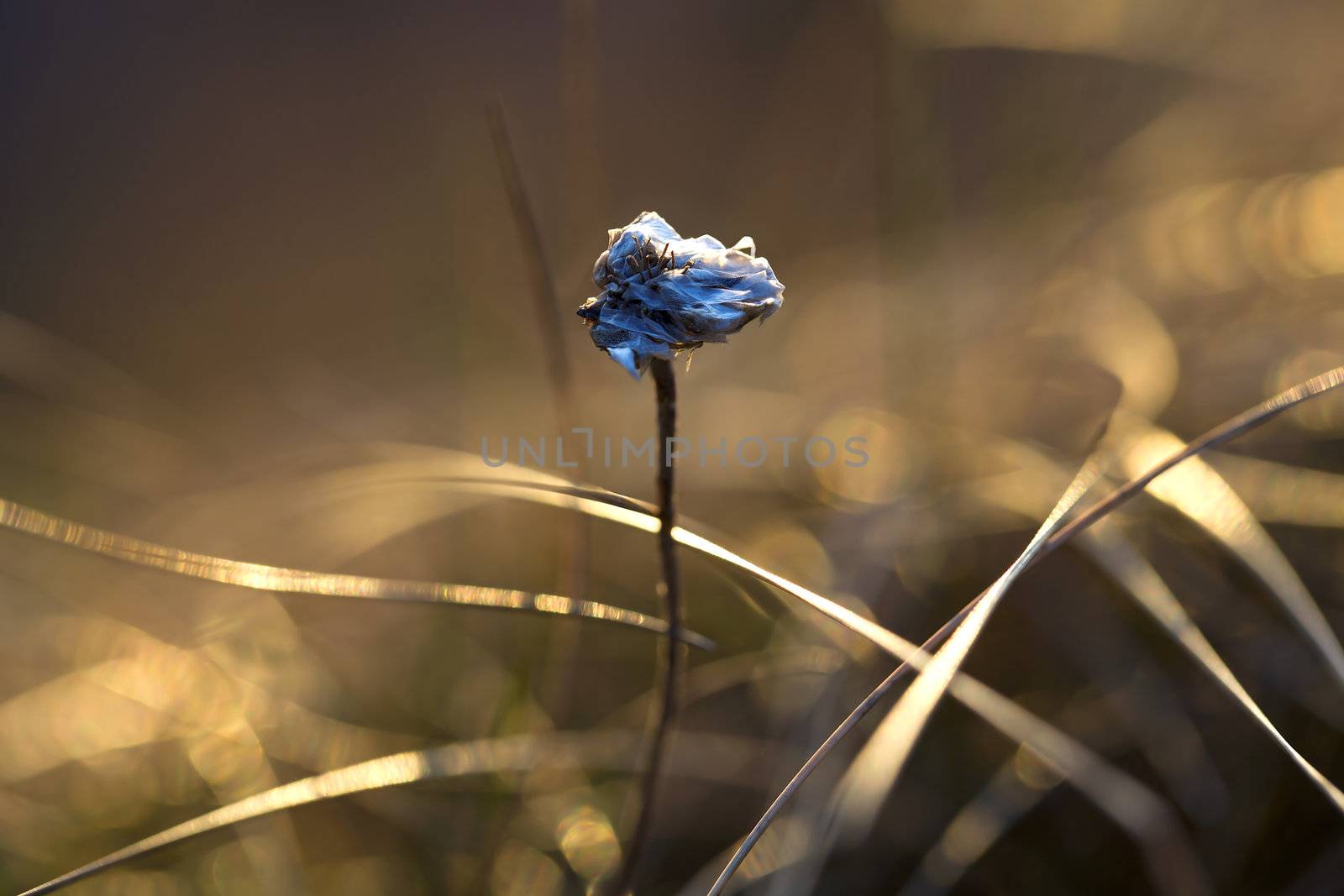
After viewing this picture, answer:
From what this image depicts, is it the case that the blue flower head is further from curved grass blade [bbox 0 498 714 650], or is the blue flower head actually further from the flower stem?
curved grass blade [bbox 0 498 714 650]

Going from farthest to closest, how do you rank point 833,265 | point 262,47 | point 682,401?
point 262,47, point 833,265, point 682,401

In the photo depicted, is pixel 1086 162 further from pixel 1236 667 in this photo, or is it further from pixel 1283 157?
pixel 1236 667

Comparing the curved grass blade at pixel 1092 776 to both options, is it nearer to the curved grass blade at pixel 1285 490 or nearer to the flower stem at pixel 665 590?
the flower stem at pixel 665 590

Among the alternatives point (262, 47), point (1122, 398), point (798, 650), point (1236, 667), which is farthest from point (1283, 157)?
point (262, 47)

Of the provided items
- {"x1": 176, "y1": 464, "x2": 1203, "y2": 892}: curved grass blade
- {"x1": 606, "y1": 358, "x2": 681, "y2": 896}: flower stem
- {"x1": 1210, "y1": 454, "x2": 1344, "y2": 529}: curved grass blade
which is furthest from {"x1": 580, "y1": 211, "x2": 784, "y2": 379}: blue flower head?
{"x1": 1210, "y1": 454, "x2": 1344, "y2": 529}: curved grass blade

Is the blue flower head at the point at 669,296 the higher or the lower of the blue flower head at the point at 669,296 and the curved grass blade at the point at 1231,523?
the higher

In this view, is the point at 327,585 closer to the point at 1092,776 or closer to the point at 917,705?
the point at 917,705

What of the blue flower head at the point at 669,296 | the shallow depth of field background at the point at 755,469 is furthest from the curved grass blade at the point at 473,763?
the blue flower head at the point at 669,296
